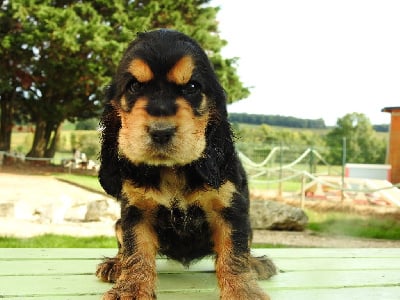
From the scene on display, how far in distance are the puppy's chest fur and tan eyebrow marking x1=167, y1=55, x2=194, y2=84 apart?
38 centimetres

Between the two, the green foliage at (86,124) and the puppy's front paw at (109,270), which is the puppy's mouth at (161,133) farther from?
the green foliage at (86,124)

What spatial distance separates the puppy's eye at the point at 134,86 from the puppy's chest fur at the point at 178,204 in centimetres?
34

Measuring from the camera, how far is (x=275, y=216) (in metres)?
9.91

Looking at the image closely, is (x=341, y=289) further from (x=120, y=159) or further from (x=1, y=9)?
(x=1, y=9)

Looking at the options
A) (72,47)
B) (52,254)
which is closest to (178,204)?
(52,254)

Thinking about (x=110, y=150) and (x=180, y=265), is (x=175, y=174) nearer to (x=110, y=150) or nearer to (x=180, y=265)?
(x=110, y=150)

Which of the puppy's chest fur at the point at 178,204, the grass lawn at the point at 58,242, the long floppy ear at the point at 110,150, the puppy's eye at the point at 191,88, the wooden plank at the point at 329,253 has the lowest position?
the grass lawn at the point at 58,242

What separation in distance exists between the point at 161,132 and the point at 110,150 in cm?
58

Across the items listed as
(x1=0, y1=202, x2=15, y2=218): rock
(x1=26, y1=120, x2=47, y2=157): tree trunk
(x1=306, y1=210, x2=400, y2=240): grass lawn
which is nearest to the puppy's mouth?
(x1=0, y1=202, x2=15, y2=218): rock

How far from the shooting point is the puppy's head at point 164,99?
1646 mm

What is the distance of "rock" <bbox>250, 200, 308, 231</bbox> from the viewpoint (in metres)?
9.84

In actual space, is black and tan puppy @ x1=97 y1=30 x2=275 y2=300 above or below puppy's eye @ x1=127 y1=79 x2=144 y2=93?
below

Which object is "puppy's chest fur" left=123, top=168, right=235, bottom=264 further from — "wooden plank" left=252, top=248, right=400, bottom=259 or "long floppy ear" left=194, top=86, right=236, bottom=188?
"wooden plank" left=252, top=248, right=400, bottom=259

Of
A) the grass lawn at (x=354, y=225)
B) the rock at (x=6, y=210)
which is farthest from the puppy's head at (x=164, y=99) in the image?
the grass lawn at (x=354, y=225)
